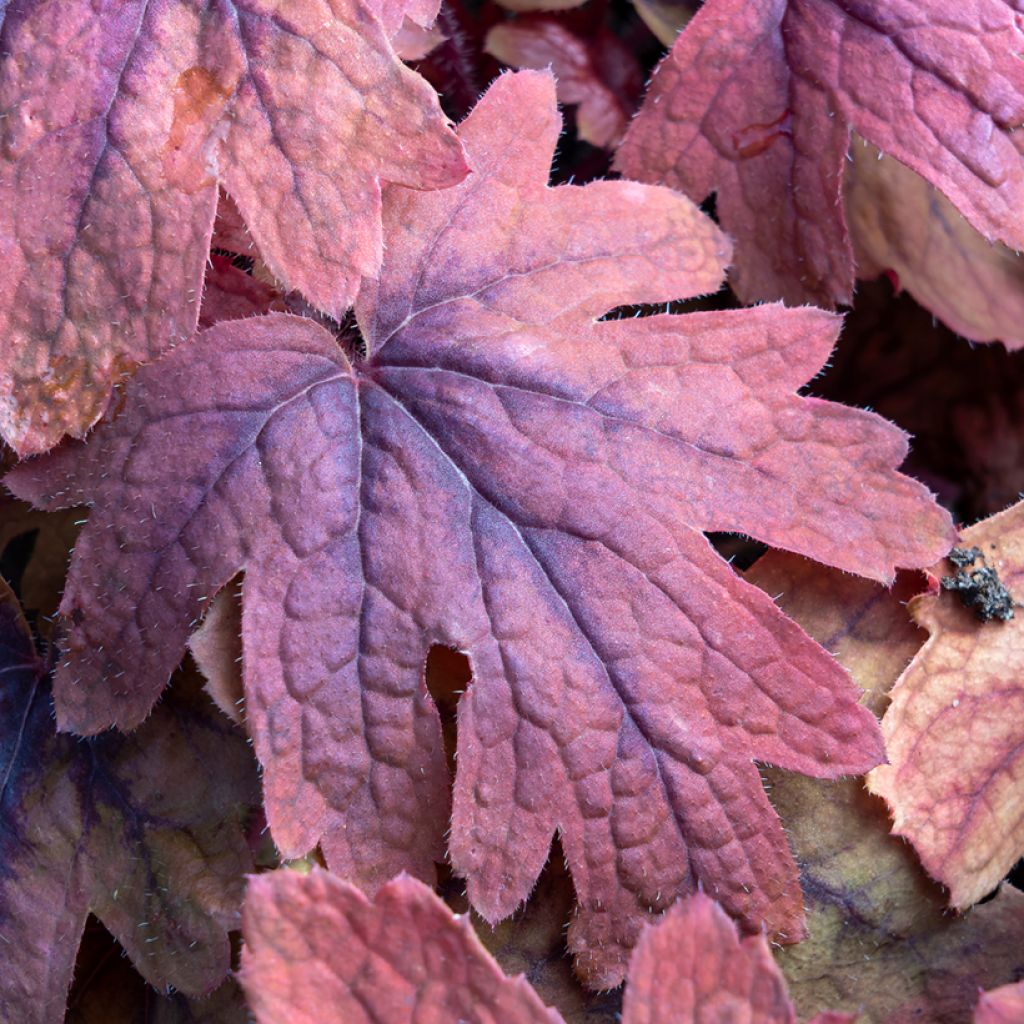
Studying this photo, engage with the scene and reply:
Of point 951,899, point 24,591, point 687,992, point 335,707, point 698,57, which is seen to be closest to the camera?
point 687,992

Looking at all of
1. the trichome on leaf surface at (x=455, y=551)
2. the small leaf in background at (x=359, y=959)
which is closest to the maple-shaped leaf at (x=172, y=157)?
the trichome on leaf surface at (x=455, y=551)

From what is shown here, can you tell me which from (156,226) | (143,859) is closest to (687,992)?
(143,859)

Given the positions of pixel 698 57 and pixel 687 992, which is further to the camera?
pixel 698 57

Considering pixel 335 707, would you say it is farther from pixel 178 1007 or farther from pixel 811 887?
pixel 811 887

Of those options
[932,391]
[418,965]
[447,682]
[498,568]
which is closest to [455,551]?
[498,568]

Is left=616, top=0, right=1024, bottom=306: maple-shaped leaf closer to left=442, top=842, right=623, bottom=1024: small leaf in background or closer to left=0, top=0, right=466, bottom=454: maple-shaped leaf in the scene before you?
left=0, top=0, right=466, bottom=454: maple-shaped leaf
